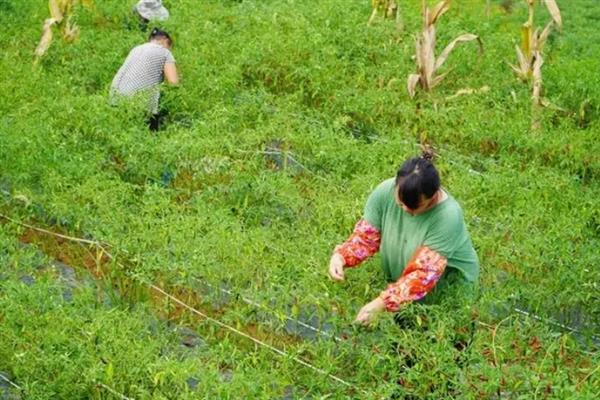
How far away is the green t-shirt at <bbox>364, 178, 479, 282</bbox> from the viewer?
5.43m

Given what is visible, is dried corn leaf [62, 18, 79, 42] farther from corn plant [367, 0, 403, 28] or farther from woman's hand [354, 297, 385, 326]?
woman's hand [354, 297, 385, 326]

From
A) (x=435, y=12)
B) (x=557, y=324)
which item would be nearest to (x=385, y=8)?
(x=435, y=12)

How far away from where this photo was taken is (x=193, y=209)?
7348 millimetres

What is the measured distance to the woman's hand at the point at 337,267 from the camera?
568 centimetres

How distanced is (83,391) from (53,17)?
6.64m

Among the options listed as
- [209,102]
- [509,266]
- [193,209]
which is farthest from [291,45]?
[509,266]

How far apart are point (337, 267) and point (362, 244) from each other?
0.18 m

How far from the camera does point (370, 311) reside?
5.41 meters

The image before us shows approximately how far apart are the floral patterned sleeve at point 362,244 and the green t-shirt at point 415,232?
0.04 metres

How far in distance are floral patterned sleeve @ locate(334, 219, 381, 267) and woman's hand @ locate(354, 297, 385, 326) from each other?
40 cm

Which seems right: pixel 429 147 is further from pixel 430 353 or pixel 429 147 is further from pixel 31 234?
pixel 430 353

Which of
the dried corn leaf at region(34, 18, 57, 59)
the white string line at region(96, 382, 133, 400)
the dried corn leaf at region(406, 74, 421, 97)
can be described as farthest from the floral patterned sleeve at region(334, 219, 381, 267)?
the dried corn leaf at region(34, 18, 57, 59)

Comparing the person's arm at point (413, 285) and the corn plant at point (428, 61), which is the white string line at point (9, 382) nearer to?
the person's arm at point (413, 285)

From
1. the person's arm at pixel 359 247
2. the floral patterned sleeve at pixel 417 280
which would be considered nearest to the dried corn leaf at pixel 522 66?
the person's arm at pixel 359 247
